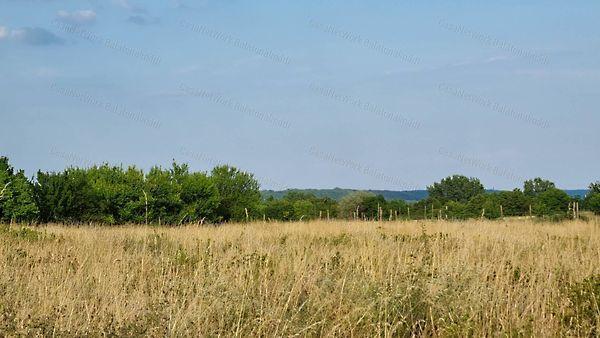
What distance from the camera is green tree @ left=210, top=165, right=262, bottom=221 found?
34656mm

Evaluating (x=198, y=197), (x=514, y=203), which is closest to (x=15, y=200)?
(x=198, y=197)

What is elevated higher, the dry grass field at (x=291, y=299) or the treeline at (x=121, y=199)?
the treeline at (x=121, y=199)

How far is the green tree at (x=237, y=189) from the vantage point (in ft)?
114

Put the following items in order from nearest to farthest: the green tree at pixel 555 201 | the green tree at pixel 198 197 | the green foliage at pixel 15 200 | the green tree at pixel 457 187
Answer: the green foliage at pixel 15 200
the green tree at pixel 198 197
the green tree at pixel 555 201
the green tree at pixel 457 187

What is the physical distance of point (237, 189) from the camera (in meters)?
38.8

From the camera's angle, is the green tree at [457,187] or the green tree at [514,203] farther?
the green tree at [457,187]

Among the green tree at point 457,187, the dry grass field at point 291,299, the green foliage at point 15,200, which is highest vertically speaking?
the green tree at point 457,187

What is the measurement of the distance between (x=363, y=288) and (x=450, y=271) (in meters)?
1.38

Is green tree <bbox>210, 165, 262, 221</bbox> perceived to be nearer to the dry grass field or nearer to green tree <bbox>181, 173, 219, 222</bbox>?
green tree <bbox>181, 173, 219, 222</bbox>

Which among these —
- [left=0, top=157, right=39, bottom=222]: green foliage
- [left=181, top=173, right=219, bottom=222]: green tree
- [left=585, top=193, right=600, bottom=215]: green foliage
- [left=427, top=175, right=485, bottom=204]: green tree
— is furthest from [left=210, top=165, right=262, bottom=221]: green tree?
[left=427, top=175, right=485, bottom=204]: green tree

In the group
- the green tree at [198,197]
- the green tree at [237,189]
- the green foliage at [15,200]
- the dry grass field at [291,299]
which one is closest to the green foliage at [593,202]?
the green tree at [237,189]

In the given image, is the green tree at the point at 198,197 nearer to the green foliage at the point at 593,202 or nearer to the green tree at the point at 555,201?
the green foliage at the point at 593,202

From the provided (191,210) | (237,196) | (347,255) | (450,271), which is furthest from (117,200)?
(450,271)

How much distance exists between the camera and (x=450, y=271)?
707cm
